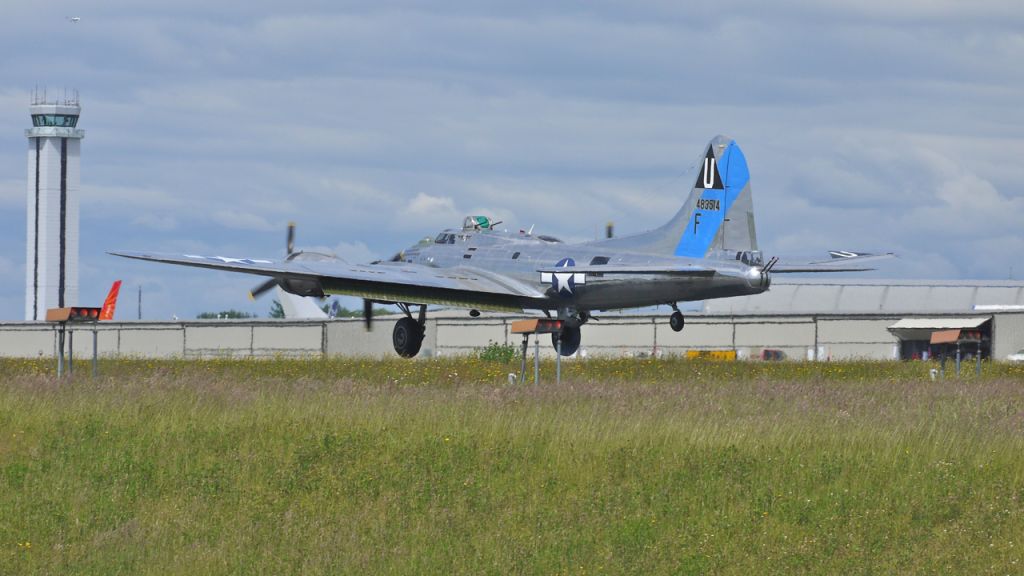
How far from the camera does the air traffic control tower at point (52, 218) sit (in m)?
156

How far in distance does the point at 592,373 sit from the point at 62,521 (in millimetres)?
28005

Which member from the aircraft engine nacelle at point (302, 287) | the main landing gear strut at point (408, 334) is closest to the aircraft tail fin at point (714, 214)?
the main landing gear strut at point (408, 334)

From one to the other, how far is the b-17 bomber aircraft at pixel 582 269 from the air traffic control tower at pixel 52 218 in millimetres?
113679

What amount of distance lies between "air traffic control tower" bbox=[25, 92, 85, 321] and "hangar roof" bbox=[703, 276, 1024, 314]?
78.1m

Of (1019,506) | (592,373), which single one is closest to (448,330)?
(592,373)

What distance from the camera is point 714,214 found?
154ft

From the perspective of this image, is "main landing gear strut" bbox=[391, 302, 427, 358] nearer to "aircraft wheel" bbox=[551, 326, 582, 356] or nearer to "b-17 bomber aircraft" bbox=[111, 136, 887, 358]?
"b-17 bomber aircraft" bbox=[111, 136, 887, 358]

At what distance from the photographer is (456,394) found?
1330 inches

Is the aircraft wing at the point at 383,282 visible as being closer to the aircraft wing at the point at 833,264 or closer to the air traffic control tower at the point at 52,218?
the aircraft wing at the point at 833,264

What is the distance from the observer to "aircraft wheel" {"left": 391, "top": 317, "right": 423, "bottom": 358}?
50750 millimetres

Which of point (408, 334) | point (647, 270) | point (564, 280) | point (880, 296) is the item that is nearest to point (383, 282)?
point (408, 334)

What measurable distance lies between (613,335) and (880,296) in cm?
4482

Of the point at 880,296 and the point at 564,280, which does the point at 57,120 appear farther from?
the point at 564,280

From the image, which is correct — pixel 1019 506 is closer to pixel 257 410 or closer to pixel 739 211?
pixel 257 410
